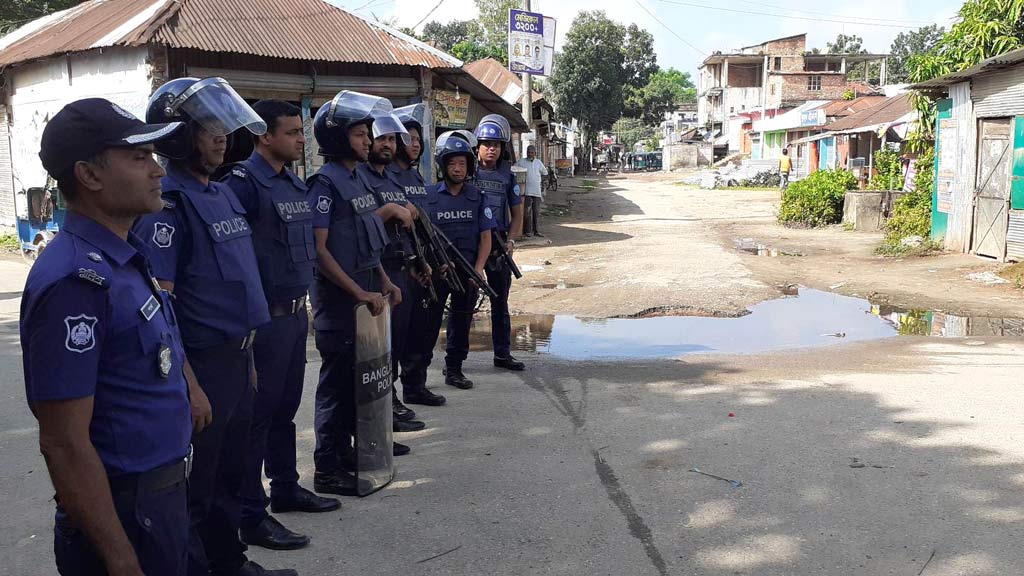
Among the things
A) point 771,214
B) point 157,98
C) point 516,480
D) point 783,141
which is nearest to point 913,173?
point 771,214

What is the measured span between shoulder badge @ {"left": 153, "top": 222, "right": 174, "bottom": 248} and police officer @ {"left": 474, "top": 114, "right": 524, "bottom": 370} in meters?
3.48

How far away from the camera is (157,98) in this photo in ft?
9.68

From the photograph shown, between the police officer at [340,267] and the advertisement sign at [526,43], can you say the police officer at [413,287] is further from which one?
the advertisement sign at [526,43]

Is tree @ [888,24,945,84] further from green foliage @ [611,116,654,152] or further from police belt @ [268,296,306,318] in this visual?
police belt @ [268,296,306,318]

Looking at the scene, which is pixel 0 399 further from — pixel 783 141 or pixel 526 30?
pixel 783 141

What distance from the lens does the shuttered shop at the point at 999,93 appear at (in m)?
11.9

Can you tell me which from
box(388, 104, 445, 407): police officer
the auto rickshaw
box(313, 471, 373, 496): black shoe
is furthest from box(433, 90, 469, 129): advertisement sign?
box(313, 471, 373, 496): black shoe

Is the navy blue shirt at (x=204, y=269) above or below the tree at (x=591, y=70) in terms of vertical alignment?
below

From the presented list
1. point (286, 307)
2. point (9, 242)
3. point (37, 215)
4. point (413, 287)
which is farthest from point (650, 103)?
point (286, 307)

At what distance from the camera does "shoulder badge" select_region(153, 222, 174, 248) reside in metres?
2.68

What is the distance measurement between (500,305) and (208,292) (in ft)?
12.5

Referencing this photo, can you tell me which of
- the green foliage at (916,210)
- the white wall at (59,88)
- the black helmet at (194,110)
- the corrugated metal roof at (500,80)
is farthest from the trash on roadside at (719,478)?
the corrugated metal roof at (500,80)

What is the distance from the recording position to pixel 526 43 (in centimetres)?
1448

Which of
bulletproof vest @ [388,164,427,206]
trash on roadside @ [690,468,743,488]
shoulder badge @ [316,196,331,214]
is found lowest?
trash on roadside @ [690,468,743,488]
